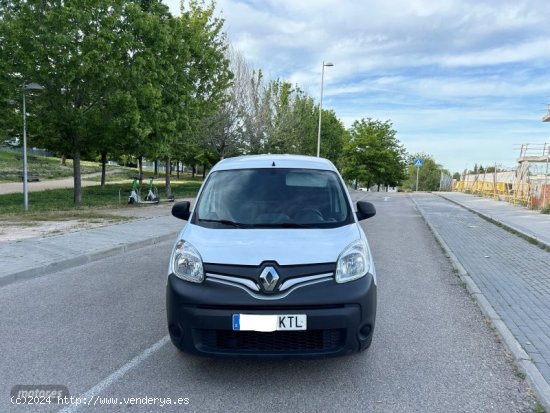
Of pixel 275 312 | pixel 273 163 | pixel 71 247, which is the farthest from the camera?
pixel 71 247

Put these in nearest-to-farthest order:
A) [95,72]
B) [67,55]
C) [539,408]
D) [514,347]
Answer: [539,408]
[514,347]
[67,55]
[95,72]

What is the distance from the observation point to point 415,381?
11.9 ft

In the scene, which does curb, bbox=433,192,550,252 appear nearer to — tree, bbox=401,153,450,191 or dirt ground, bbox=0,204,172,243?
dirt ground, bbox=0,204,172,243

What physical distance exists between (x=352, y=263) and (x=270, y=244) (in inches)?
26.8

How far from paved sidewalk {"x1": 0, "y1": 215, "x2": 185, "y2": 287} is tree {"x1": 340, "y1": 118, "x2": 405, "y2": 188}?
43.9 m

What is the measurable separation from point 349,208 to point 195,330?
78.2 inches

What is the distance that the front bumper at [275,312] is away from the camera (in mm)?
3287

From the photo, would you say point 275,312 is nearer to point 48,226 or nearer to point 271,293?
point 271,293

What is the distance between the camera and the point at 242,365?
3.83 meters

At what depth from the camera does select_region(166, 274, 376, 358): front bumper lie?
329cm

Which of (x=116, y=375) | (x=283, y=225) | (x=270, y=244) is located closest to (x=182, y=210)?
(x=283, y=225)

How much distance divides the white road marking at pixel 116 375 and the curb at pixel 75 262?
3576 mm

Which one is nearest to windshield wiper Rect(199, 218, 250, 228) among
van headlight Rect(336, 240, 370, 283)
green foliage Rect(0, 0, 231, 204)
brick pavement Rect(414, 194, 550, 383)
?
van headlight Rect(336, 240, 370, 283)

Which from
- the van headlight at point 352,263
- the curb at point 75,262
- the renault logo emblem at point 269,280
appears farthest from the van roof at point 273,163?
the curb at point 75,262
